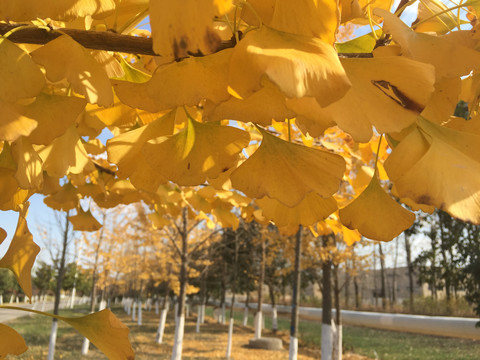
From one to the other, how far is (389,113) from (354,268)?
9.76 meters

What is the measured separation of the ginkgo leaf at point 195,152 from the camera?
43cm

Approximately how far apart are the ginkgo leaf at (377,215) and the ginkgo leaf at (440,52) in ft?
0.49

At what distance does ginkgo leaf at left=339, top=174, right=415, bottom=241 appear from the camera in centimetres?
44

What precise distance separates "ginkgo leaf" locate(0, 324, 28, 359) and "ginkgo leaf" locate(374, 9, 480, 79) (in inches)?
22.5

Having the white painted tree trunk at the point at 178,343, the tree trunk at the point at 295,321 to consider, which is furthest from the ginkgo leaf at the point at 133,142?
the white painted tree trunk at the point at 178,343

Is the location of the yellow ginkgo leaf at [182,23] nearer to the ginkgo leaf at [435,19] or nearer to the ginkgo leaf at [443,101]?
the ginkgo leaf at [443,101]

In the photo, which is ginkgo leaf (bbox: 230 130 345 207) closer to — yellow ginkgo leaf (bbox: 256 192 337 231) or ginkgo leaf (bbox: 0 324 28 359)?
yellow ginkgo leaf (bbox: 256 192 337 231)

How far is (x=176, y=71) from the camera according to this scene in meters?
0.36

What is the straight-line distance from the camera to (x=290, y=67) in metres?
0.27

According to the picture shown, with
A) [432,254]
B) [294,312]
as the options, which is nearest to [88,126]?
[294,312]

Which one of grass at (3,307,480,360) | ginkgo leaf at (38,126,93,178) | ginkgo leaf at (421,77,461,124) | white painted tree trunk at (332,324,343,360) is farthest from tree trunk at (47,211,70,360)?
ginkgo leaf at (421,77,461,124)

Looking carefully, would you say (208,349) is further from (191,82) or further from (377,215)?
(191,82)

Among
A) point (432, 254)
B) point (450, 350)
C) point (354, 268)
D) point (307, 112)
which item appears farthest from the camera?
point (432, 254)

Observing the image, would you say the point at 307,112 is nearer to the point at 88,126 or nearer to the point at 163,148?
the point at 163,148
